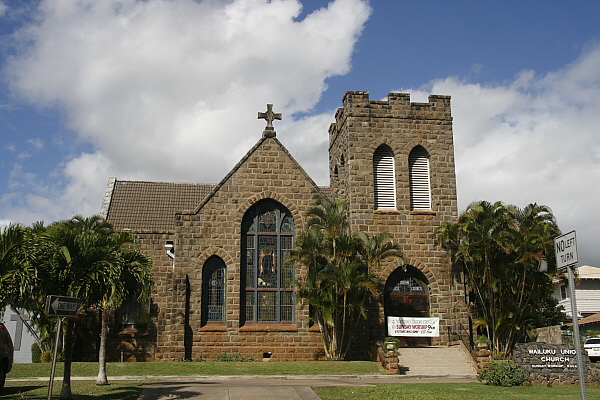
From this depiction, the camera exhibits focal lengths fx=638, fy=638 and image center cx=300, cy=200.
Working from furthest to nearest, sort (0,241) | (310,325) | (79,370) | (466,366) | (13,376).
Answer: (310,325)
(466,366)
(79,370)
(13,376)
(0,241)

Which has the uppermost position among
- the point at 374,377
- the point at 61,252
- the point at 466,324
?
the point at 61,252

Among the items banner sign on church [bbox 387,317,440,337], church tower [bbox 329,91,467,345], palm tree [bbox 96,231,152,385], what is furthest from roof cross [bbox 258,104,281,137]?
palm tree [bbox 96,231,152,385]

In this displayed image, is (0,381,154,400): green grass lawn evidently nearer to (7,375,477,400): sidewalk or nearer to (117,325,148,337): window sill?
(7,375,477,400): sidewalk

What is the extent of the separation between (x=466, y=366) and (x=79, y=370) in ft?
46.8

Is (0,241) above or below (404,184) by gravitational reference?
below

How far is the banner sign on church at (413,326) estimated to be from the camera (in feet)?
87.8

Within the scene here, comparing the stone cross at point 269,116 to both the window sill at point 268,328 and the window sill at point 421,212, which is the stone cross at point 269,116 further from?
the window sill at point 268,328

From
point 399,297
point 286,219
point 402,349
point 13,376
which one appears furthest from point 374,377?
point 13,376

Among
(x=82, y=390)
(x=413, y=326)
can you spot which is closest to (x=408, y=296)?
(x=413, y=326)

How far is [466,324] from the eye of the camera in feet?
89.5

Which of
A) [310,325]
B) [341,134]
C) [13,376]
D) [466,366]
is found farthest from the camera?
[341,134]

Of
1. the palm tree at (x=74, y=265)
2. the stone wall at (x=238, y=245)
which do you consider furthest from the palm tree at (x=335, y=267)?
Result: the palm tree at (x=74, y=265)

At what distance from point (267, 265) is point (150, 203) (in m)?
10.3

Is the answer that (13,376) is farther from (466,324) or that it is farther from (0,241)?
(466,324)
